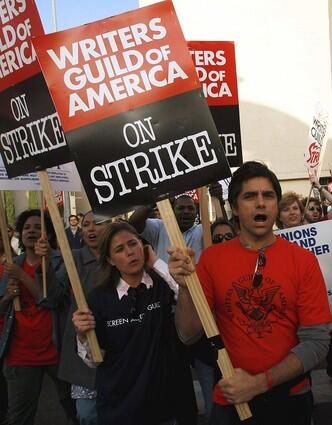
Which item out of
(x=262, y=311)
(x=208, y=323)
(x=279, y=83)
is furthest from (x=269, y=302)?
(x=279, y=83)

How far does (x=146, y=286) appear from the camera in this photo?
9.23 ft

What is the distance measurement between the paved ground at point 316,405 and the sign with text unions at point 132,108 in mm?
2764

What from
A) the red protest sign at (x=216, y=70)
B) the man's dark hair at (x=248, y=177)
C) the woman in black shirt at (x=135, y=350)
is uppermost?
the red protest sign at (x=216, y=70)

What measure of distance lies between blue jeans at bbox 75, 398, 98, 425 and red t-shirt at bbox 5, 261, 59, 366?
0.71 metres

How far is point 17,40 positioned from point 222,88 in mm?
2196

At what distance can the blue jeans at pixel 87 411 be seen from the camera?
128 inches

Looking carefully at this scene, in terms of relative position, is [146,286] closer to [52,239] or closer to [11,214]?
[52,239]

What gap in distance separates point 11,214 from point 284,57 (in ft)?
44.1

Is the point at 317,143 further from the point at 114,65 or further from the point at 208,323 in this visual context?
the point at 208,323

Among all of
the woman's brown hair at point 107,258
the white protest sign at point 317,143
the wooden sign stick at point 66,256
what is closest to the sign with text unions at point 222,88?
the white protest sign at point 317,143

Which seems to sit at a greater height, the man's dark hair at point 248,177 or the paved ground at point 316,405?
the man's dark hair at point 248,177

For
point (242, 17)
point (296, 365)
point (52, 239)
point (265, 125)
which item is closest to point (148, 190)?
point (296, 365)

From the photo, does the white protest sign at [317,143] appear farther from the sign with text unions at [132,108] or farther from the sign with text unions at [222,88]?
the sign with text unions at [132,108]

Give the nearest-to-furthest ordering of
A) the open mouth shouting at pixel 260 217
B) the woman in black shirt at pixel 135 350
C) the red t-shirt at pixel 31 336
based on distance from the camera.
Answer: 1. the open mouth shouting at pixel 260 217
2. the woman in black shirt at pixel 135 350
3. the red t-shirt at pixel 31 336
